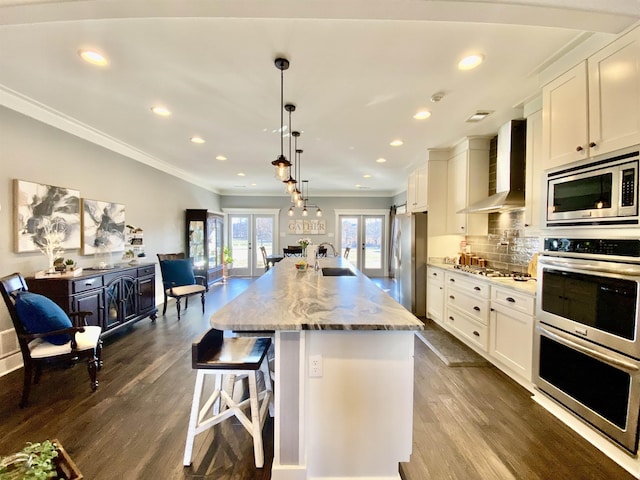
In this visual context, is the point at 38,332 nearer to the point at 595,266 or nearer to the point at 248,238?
the point at 595,266

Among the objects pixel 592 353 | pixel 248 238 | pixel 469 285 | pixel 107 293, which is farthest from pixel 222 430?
pixel 248 238

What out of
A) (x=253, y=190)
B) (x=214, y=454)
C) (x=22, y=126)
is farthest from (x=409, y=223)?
(x=253, y=190)

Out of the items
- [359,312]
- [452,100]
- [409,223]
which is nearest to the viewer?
[359,312]

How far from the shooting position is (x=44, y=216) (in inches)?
117

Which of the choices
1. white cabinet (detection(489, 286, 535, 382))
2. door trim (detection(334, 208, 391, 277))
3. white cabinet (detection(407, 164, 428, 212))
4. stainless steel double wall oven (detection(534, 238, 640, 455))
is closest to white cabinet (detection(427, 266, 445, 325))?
white cabinet (detection(407, 164, 428, 212))

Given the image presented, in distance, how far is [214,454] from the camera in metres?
1.72

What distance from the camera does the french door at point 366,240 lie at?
869cm

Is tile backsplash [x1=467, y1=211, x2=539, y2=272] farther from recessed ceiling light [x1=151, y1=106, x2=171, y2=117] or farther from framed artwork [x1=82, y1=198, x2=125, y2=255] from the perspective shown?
framed artwork [x1=82, y1=198, x2=125, y2=255]

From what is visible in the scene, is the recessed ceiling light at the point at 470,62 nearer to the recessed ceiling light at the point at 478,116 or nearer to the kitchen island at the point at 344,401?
the recessed ceiling light at the point at 478,116

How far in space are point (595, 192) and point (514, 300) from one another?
108 centimetres

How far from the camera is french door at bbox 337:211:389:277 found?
8.69 metres

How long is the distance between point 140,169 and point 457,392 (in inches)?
209

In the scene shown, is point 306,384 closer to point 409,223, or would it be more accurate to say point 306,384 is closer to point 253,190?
point 409,223

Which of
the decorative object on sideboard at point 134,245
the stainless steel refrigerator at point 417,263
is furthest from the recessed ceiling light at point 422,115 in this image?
the decorative object on sideboard at point 134,245
